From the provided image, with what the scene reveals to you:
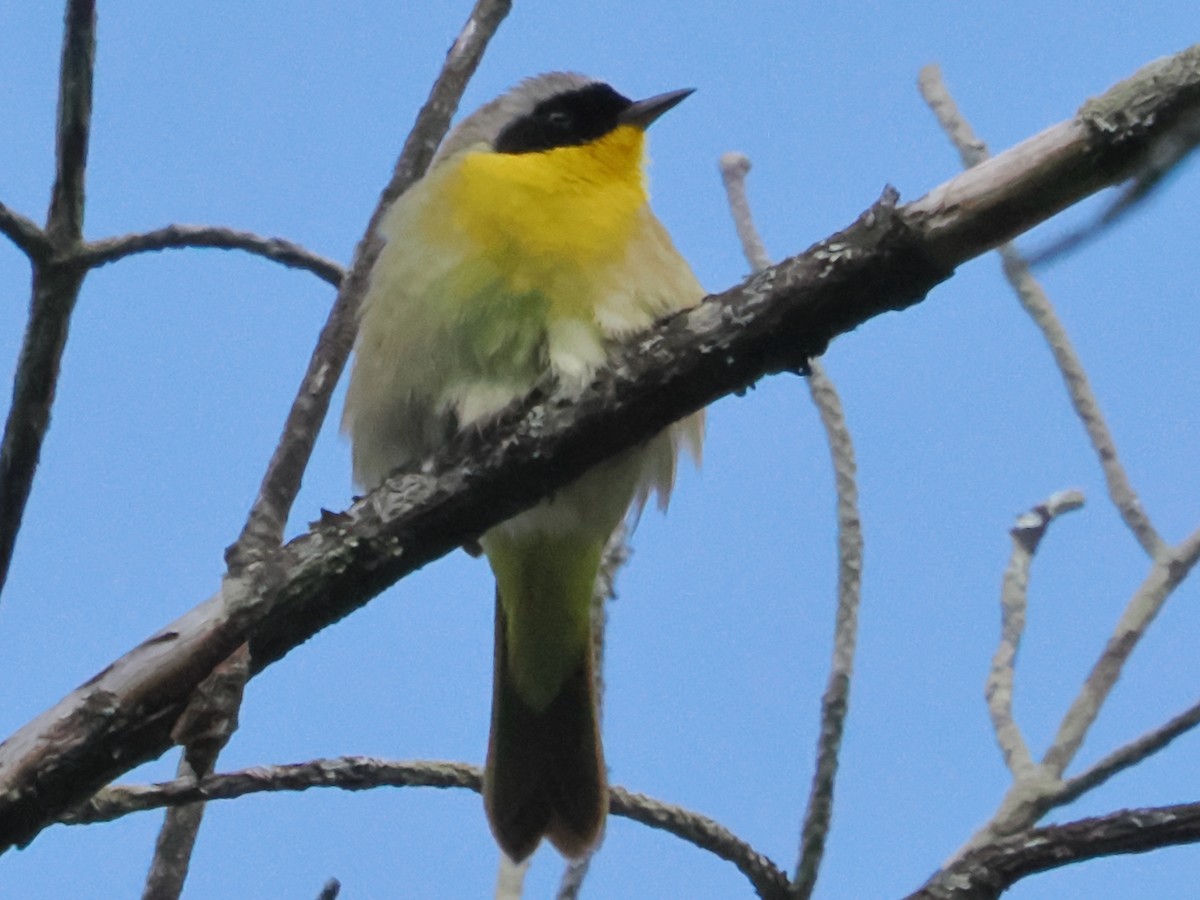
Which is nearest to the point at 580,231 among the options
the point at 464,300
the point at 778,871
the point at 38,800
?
the point at 464,300

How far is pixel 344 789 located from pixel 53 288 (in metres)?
0.99

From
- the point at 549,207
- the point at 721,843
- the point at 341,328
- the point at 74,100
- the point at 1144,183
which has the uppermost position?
the point at 549,207

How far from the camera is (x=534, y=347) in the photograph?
3133 mm

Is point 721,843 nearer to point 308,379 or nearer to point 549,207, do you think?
point 308,379

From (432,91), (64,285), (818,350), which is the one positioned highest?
(432,91)

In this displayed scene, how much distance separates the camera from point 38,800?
2170 mm

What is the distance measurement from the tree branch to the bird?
0.48m

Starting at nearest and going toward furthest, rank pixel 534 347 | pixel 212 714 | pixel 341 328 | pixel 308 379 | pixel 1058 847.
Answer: pixel 1058 847
pixel 212 714
pixel 308 379
pixel 341 328
pixel 534 347

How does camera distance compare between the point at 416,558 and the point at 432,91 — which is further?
the point at 432,91

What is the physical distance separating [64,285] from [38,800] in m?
0.90

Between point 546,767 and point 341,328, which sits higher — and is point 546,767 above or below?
below

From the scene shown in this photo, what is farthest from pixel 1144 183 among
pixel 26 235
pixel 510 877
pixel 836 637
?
pixel 510 877

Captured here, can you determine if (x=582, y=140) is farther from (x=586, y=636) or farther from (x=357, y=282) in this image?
(x=586, y=636)

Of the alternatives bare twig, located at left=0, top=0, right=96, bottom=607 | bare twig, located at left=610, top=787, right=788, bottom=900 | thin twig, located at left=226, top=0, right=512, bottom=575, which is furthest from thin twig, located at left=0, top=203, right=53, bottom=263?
bare twig, located at left=610, top=787, right=788, bottom=900
